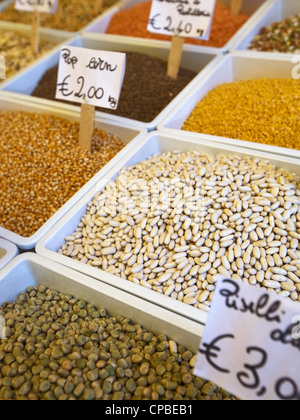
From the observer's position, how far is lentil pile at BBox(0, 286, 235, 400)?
0.86 metres

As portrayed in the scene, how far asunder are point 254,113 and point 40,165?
0.93 meters

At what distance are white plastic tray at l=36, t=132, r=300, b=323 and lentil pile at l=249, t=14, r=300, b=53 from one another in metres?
1.00

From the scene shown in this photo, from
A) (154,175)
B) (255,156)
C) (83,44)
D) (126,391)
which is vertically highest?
(83,44)

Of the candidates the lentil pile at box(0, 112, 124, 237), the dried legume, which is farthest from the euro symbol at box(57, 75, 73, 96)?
the dried legume

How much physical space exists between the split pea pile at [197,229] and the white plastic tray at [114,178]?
1.1 inches

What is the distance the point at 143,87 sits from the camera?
189cm

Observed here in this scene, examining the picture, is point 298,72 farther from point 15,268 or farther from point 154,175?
point 15,268

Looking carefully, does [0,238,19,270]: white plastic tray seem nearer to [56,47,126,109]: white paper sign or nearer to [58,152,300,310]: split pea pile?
[58,152,300,310]: split pea pile

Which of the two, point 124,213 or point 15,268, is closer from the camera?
point 15,268

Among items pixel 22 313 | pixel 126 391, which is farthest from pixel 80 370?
pixel 22 313

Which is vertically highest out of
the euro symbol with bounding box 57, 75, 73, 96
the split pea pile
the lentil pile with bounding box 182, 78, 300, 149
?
the lentil pile with bounding box 182, 78, 300, 149

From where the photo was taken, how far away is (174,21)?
178 cm
